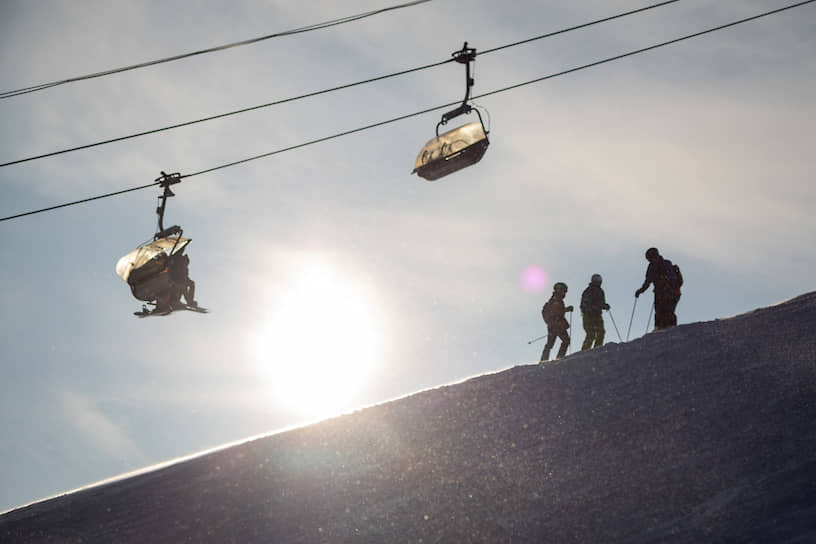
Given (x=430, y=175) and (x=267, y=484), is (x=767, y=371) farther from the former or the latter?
(x=267, y=484)

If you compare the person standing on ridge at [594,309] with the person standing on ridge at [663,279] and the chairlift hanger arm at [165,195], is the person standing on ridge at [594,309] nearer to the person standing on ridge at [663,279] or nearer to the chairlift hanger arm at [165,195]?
the person standing on ridge at [663,279]

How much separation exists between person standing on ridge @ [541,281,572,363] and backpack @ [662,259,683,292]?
201 centimetres

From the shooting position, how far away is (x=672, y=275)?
1547cm

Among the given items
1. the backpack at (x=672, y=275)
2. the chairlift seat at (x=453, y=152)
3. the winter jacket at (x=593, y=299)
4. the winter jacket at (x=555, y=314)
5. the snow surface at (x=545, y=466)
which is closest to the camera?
the snow surface at (x=545, y=466)

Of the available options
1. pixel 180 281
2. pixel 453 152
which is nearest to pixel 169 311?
pixel 180 281

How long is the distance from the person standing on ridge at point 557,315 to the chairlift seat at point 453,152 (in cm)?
346

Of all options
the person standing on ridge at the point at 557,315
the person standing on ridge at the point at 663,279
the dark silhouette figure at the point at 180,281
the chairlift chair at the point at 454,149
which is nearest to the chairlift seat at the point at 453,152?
the chairlift chair at the point at 454,149

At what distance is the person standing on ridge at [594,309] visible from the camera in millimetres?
15867

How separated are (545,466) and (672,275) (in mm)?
4808

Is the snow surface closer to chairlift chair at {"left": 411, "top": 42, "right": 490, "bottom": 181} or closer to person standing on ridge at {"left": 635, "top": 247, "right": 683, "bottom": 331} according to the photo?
person standing on ridge at {"left": 635, "top": 247, "right": 683, "bottom": 331}

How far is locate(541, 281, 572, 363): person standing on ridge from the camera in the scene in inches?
638

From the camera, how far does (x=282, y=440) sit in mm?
15586

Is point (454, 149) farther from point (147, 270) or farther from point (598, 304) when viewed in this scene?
point (147, 270)

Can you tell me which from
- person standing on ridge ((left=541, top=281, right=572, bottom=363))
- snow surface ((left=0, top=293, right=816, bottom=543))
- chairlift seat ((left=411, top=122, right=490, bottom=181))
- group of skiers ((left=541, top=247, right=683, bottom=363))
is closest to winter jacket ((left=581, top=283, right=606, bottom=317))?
group of skiers ((left=541, top=247, right=683, bottom=363))
